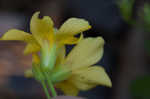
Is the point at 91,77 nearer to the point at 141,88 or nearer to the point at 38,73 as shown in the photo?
the point at 38,73

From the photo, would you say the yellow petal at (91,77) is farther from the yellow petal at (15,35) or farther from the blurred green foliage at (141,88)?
the blurred green foliage at (141,88)

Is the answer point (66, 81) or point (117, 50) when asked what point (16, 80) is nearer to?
point (117, 50)

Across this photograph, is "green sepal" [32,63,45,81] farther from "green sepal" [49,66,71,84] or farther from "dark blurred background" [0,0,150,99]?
"dark blurred background" [0,0,150,99]

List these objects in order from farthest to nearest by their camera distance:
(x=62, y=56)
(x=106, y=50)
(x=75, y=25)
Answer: (x=106, y=50)
(x=62, y=56)
(x=75, y=25)

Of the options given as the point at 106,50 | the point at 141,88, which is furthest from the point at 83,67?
the point at 106,50

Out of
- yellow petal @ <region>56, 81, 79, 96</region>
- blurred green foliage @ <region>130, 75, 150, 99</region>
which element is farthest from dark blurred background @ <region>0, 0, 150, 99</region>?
yellow petal @ <region>56, 81, 79, 96</region>

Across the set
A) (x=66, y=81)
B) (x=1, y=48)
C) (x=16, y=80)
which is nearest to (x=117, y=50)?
(x=16, y=80)
